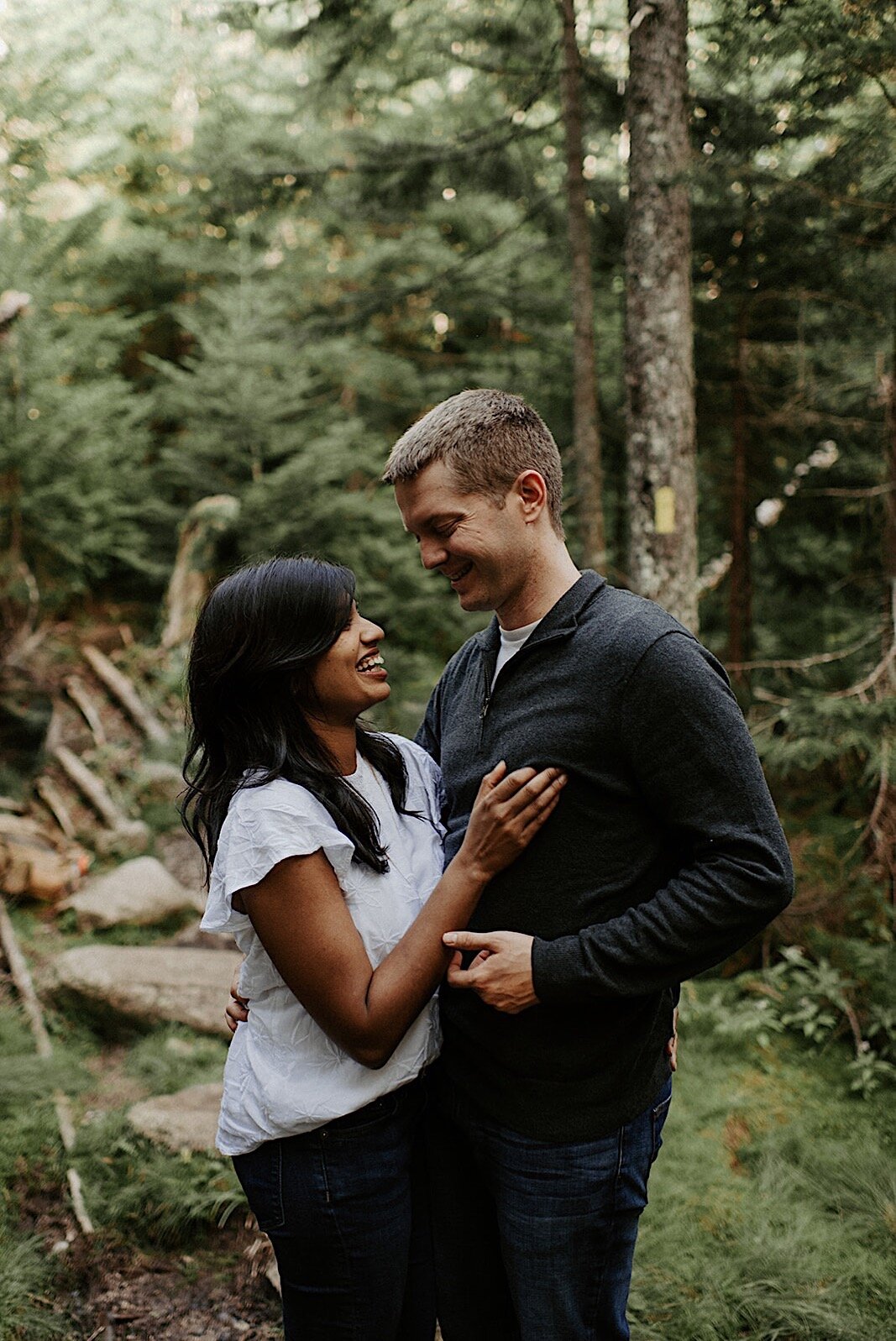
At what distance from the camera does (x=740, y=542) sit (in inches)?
324

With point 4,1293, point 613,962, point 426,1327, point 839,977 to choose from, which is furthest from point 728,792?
point 839,977

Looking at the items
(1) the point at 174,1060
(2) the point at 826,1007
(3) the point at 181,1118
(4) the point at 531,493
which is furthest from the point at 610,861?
(2) the point at 826,1007

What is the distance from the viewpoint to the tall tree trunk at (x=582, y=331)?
649 centimetres

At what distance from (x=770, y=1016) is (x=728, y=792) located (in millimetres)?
3579

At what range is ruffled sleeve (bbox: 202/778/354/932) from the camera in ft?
5.46

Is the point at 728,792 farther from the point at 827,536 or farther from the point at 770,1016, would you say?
the point at 827,536

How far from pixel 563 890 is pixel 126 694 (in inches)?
315

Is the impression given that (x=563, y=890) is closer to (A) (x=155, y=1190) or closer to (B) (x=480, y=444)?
(B) (x=480, y=444)

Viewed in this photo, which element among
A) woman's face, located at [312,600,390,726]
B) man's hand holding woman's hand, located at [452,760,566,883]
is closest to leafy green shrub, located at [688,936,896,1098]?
man's hand holding woman's hand, located at [452,760,566,883]

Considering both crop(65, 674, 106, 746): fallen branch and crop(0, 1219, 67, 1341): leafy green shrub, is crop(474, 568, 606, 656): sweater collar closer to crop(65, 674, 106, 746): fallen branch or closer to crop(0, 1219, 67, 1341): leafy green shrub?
crop(0, 1219, 67, 1341): leafy green shrub

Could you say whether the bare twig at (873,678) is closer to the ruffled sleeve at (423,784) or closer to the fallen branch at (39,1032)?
the ruffled sleeve at (423,784)

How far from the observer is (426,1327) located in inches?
80.7

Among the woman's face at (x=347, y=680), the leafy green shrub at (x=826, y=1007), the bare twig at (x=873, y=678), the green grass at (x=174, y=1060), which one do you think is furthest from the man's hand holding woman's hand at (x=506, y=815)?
the bare twig at (x=873, y=678)

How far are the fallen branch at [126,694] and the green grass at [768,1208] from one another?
598 centimetres
